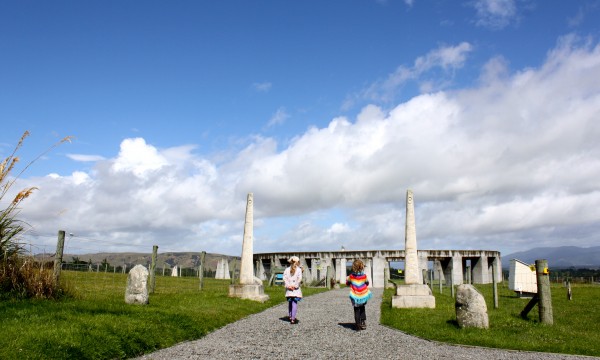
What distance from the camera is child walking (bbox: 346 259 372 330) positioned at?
11930 mm

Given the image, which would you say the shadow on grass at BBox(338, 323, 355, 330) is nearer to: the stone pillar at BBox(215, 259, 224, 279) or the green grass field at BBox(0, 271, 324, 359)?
the green grass field at BBox(0, 271, 324, 359)

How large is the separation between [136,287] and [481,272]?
1775 inches

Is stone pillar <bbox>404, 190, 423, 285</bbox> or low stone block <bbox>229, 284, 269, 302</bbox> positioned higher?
stone pillar <bbox>404, 190, 423, 285</bbox>

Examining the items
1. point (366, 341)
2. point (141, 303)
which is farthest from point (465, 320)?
point (141, 303)

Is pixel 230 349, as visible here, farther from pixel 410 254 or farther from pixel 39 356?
pixel 410 254

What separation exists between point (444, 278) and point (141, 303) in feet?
149

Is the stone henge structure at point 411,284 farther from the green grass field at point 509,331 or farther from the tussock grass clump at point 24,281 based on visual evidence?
the tussock grass clump at point 24,281

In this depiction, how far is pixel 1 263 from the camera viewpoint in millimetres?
10320

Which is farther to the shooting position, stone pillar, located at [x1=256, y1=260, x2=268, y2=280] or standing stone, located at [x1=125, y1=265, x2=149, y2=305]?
stone pillar, located at [x1=256, y1=260, x2=268, y2=280]

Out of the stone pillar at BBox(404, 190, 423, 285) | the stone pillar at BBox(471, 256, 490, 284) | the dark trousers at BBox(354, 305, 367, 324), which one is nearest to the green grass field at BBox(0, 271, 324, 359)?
the dark trousers at BBox(354, 305, 367, 324)

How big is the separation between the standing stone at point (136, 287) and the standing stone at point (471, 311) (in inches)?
329

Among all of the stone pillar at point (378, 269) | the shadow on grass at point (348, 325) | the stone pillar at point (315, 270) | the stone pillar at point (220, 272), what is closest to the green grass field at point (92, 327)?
the shadow on grass at point (348, 325)

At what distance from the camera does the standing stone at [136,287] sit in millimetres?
12438

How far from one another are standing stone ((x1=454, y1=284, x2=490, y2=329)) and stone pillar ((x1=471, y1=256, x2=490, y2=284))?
4185 centimetres
